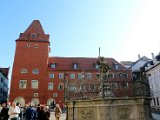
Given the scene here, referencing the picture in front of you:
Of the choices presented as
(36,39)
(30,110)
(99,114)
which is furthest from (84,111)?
(36,39)

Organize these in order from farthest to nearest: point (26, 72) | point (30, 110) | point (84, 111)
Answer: point (26, 72)
point (30, 110)
point (84, 111)

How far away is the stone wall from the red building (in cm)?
2787

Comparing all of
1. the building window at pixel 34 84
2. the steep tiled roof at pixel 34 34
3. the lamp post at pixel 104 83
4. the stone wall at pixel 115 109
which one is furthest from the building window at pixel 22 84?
the stone wall at pixel 115 109

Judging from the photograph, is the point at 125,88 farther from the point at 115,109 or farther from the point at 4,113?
the point at 4,113

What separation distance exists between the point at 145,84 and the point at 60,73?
34.2m

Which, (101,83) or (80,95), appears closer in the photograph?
(101,83)

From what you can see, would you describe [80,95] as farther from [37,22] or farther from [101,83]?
[37,22]

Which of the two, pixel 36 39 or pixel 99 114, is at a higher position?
pixel 36 39

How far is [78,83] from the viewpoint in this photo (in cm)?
1249

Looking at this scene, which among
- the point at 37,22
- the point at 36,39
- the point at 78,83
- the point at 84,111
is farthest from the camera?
the point at 37,22

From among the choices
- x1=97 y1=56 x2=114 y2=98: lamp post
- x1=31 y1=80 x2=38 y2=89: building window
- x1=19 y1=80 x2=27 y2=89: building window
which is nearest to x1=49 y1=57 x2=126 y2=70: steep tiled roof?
x1=31 y1=80 x2=38 y2=89: building window

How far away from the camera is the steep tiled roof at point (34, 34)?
44281mm

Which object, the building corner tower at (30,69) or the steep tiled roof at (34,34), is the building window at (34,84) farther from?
the steep tiled roof at (34,34)

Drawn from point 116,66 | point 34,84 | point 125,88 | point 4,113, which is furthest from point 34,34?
point 125,88
